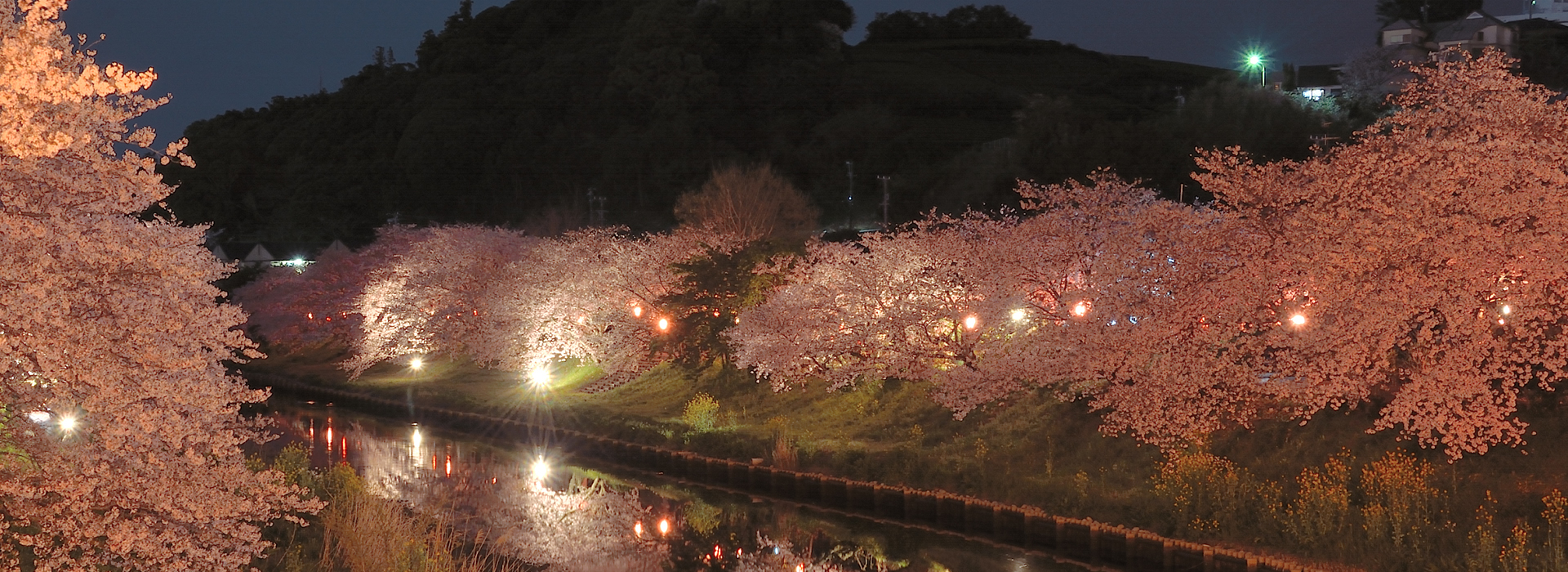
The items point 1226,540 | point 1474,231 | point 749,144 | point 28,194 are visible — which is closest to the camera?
point 28,194

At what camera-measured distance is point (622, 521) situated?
2858 cm

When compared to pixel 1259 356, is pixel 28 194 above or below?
above

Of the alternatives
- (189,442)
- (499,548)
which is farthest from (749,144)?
(189,442)

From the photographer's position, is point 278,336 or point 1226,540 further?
point 278,336

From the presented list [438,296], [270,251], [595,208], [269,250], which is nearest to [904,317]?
[438,296]

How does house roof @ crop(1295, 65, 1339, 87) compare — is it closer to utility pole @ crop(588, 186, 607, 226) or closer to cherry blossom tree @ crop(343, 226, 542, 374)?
utility pole @ crop(588, 186, 607, 226)

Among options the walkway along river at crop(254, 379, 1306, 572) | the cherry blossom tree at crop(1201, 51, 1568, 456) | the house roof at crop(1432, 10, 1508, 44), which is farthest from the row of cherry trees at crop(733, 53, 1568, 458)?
the house roof at crop(1432, 10, 1508, 44)

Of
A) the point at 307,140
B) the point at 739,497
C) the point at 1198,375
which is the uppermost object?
the point at 307,140

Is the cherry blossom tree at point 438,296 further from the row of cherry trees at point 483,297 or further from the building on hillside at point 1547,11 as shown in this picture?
the building on hillside at point 1547,11

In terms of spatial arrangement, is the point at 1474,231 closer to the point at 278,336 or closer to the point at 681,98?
the point at 278,336

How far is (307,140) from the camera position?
381 feet

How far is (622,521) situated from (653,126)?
7103cm

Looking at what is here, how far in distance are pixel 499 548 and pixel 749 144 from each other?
247ft

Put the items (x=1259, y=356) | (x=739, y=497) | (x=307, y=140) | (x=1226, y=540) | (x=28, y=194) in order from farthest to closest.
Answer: (x=307, y=140), (x=739, y=497), (x=1259, y=356), (x=1226, y=540), (x=28, y=194)
